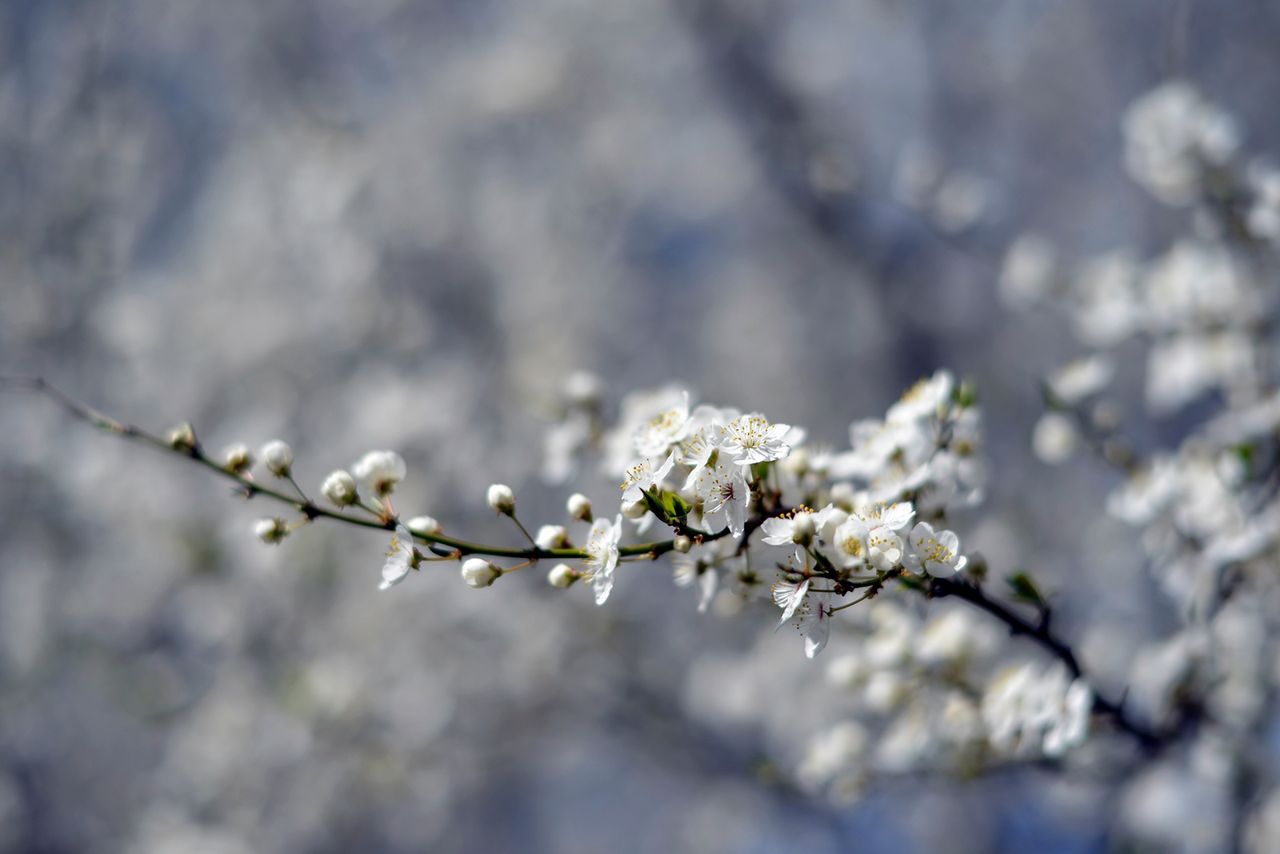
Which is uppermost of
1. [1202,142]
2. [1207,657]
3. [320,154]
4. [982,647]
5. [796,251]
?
[796,251]

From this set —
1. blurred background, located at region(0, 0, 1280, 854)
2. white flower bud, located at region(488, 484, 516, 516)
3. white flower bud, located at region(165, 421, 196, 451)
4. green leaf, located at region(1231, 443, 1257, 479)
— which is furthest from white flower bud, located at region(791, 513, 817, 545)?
blurred background, located at region(0, 0, 1280, 854)

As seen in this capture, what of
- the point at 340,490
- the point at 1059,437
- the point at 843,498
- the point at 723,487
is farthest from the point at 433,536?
the point at 1059,437

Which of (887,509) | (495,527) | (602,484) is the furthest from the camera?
(602,484)

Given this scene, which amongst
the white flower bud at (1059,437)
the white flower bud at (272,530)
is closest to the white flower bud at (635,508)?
the white flower bud at (272,530)

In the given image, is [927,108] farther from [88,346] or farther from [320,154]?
[88,346]

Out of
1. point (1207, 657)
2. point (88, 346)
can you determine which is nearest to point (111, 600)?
point (88, 346)

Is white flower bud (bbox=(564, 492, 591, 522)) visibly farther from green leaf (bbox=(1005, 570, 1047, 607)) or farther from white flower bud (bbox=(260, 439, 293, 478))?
green leaf (bbox=(1005, 570, 1047, 607))

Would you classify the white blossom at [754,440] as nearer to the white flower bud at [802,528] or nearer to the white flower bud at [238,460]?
the white flower bud at [802,528]
